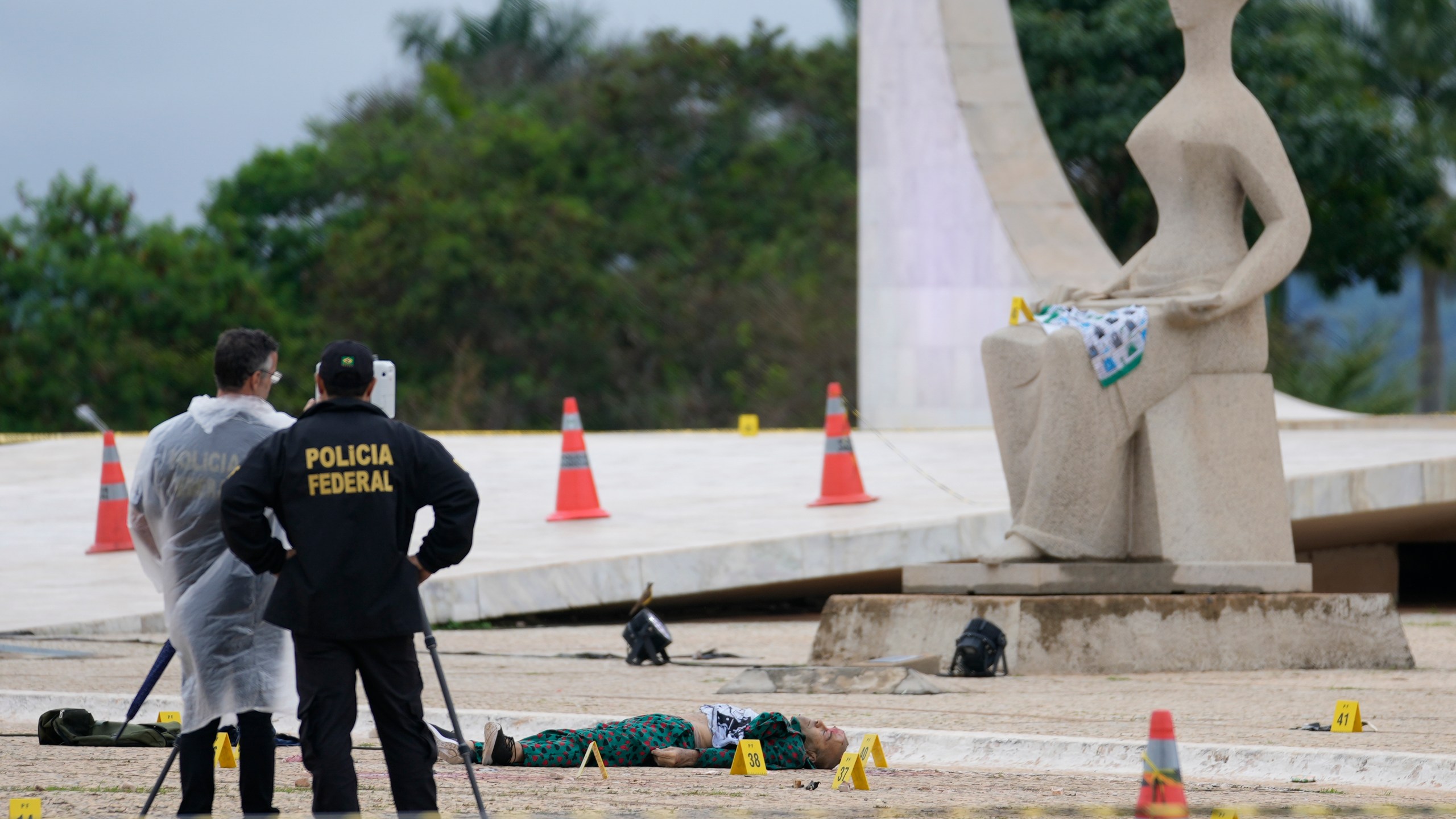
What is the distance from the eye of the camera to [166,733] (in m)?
6.08

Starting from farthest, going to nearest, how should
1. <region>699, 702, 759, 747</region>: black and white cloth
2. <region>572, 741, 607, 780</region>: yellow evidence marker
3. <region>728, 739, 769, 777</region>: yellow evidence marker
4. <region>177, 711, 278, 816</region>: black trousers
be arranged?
<region>699, 702, 759, 747</region>: black and white cloth → <region>728, 739, 769, 777</region>: yellow evidence marker → <region>572, 741, 607, 780</region>: yellow evidence marker → <region>177, 711, 278, 816</region>: black trousers

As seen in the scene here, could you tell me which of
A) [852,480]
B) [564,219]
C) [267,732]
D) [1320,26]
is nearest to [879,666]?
[267,732]

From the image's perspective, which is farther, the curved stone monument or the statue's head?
the statue's head

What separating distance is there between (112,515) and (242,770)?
7476 mm

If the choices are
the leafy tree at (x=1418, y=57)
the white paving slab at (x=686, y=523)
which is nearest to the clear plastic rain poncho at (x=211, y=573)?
the white paving slab at (x=686, y=523)

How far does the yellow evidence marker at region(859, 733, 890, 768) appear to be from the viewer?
17.4 feet

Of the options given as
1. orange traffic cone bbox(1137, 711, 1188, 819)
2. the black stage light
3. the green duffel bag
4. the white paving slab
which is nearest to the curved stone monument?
the black stage light

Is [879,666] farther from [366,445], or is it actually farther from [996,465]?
[996,465]

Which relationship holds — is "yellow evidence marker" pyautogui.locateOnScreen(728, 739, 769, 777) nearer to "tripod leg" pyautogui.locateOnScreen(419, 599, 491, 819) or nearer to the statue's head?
"tripod leg" pyautogui.locateOnScreen(419, 599, 491, 819)

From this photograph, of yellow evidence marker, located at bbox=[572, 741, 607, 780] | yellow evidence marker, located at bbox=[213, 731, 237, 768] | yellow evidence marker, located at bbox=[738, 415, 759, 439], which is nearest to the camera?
yellow evidence marker, located at bbox=[572, 741, 607, 780]

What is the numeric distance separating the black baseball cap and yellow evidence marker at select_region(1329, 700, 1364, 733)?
3392 mm

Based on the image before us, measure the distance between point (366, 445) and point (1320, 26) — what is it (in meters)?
36.0

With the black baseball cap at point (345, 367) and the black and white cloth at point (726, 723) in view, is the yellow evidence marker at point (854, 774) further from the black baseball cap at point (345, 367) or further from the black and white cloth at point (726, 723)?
the black baseball cap at point (345, 367)

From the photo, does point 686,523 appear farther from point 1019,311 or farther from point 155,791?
point 155,791
